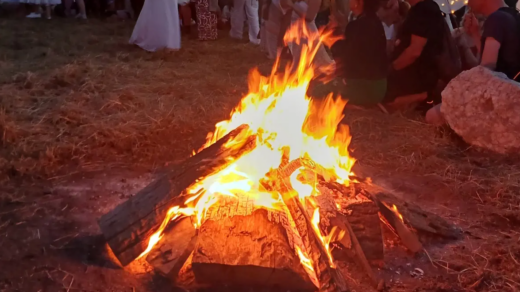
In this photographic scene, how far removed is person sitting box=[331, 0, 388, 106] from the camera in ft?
20.6

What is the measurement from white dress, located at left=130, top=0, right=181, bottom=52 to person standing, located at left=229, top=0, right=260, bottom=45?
1.95 metres

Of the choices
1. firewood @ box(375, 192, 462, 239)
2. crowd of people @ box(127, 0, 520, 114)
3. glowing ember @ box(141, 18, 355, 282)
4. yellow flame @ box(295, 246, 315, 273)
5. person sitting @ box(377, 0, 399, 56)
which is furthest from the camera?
person sitting @ box(377, 0, 399, 56)

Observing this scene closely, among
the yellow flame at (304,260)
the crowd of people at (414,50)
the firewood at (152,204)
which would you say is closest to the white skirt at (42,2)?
the crowd of people at (414,50)

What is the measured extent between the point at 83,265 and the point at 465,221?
2.82m

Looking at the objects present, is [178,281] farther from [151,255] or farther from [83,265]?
[83,265]

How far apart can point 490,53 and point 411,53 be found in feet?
3.81

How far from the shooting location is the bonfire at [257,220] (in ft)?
9.81

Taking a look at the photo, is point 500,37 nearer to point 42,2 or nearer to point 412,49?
point 412,49

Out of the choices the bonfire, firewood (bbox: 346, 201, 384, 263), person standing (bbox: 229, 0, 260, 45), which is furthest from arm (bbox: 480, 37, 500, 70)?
person standing (bbox: 229, 0, 260, 45)

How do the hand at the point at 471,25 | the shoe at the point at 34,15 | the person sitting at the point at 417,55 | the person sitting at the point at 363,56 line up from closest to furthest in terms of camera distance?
the person sitting at the point at 363,56
the person sitting at the point at 417,55
the hand at the point at 471,25
the shoe at the point at 34,15

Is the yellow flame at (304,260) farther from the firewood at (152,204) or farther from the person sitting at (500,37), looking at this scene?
the person sitting at (500,37)

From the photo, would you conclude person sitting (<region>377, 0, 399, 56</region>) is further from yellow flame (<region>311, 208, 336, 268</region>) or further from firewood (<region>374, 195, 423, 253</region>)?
yellow flame (<region>311, 208, 336, 268</region>)

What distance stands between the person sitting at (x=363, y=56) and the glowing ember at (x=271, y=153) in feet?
4.46

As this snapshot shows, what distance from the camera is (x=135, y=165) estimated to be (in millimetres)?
4910
